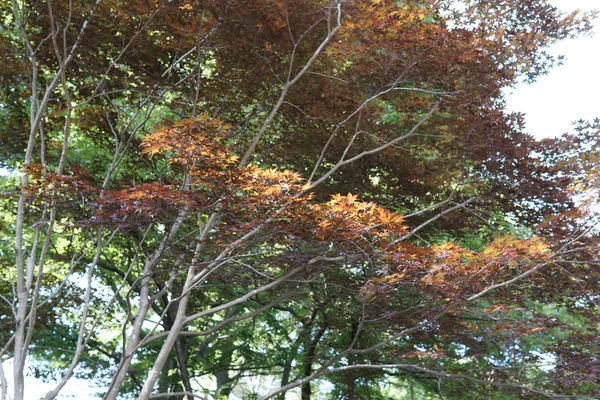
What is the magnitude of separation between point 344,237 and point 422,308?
4.39 ft

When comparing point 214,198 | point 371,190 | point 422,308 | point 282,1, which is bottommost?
point 422,308

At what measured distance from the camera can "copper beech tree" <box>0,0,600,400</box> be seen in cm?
426

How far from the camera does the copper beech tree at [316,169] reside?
14.0 feet

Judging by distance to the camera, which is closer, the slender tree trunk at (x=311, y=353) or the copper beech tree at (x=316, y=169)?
the copper beech tree at (x=316, y=169)

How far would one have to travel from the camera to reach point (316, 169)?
19.5 ft

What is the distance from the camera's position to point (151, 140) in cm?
395

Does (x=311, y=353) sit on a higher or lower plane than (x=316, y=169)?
lower

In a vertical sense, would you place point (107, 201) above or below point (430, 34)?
below

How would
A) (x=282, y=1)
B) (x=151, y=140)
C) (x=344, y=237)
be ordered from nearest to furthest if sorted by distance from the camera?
(x=151, y=140) → (x=344, y=237) → (x=282, y=1)

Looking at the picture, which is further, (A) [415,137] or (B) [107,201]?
(A) [415,137]

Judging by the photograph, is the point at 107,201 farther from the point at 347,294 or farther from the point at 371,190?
the point at 371,190

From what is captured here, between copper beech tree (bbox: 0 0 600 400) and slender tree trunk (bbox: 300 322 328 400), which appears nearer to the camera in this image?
copper beech tree (bbox: 0 0 600 400)

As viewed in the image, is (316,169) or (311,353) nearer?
(316,169)

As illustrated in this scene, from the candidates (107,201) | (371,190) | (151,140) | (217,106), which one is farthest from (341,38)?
(107,201)
